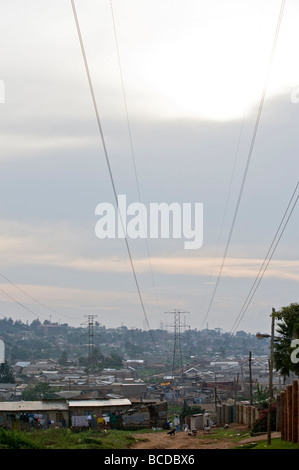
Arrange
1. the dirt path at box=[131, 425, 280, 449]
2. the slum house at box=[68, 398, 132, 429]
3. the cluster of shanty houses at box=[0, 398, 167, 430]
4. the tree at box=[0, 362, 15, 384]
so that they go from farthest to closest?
1. the tree at box=[0, 362, 15, 384]
2. the slum house at box=[68, 398, 132, 429]
3. the cluster of shanty houses at box=[0, 398, 167, 430]
4. the dirt path at box=[131, 425, 280, 449]

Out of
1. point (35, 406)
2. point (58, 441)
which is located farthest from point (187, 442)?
point (35, 406)

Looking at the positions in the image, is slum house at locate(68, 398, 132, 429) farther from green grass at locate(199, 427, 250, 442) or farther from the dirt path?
green grass at locate(199, 427, 250, 442)

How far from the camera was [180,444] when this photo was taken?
49.0 metres

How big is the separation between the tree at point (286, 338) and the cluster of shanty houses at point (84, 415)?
19.8 m

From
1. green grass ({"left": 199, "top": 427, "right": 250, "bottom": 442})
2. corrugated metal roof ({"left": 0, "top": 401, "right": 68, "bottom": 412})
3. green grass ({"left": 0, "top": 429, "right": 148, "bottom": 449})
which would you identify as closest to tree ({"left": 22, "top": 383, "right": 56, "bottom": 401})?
corrugated metal roof ({"left": 0, "top": 401, "right": 68, "bottom": 412})

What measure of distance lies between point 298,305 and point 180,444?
12648 mm

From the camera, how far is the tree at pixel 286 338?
169 feet

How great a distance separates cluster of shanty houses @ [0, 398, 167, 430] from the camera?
215 feet

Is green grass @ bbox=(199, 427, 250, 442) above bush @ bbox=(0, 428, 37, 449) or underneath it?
underneath

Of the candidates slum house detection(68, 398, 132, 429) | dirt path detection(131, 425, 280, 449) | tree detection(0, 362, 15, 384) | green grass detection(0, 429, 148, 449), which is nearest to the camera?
green grass detection(0, 429, 148, 449)

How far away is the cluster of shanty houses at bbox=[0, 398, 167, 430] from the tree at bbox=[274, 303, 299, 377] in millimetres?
19779

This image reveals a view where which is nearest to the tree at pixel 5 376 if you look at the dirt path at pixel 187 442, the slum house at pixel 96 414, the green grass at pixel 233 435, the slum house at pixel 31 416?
the slum house at pixel 31 416
